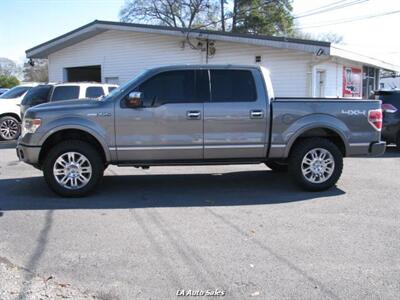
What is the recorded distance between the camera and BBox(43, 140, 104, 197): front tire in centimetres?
711

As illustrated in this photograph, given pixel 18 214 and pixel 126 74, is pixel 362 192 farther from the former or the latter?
pixel 126 74

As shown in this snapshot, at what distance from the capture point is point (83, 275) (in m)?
4.29

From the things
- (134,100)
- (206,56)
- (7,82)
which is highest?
(7,82)

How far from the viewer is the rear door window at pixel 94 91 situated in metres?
14.0

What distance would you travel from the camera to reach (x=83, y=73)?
26.2 m

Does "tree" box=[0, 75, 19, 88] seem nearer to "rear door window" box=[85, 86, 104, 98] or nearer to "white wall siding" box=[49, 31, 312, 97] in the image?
"white wall siding" box=[49, 31, 312, 97]

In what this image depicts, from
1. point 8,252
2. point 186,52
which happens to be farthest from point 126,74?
point 8,252

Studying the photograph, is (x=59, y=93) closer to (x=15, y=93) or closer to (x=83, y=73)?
(x=15, y=93)

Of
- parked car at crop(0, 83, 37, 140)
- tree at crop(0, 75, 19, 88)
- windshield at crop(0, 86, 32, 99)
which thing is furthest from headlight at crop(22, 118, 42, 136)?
tree at crop(0, 75, 19, 88)

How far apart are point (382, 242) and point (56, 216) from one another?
13.0 feet

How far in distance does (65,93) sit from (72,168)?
23.3ft

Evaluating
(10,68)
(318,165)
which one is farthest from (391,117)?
(10,68)

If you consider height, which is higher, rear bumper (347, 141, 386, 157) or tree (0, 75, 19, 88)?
tree (0, 75, 19, 88)

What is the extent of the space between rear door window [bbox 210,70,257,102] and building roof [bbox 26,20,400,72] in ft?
30.6
